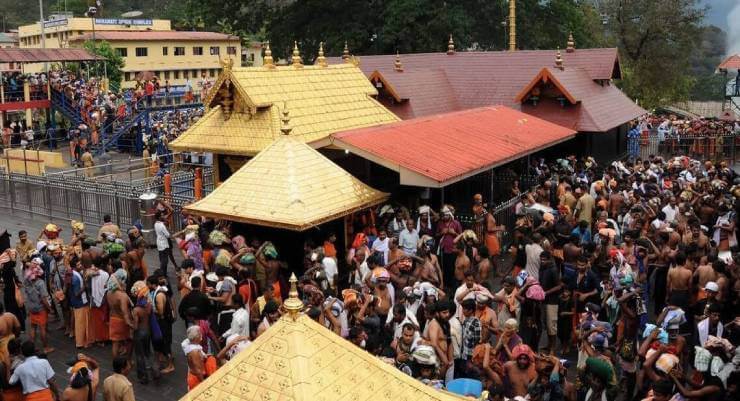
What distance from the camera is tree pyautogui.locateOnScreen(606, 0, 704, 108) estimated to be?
45844 mm

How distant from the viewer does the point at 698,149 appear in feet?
97.9

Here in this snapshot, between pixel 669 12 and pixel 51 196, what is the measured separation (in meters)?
39.0

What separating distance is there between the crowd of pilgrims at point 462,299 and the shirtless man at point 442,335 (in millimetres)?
20

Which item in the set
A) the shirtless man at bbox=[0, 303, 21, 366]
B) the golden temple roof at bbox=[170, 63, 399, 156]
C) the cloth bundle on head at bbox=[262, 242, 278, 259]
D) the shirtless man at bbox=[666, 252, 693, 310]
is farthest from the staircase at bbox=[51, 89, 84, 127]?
the shirtless man at bbox=[666, 252, 693, 310]

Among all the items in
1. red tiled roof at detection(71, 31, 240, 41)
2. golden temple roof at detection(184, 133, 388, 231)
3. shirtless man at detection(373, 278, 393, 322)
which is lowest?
shirtless man at detection(373, 278, 393, 322)

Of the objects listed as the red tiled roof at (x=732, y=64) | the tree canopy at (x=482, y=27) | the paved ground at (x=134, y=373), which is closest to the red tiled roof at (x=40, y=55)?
the tree canopy at (x=482, y=27)

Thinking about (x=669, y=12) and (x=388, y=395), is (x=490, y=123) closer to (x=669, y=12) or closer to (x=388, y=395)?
(x=388, y=395)

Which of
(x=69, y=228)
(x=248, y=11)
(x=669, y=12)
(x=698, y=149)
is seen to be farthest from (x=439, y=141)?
(x=669, y=12)

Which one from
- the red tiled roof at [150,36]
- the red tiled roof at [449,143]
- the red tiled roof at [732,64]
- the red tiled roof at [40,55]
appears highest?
the red tiled roof at [150,36]

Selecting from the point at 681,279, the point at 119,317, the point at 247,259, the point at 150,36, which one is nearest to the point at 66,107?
the point at 247,259

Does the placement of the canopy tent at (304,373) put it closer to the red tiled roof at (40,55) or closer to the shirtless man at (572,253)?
the shirtless man at (572,253)

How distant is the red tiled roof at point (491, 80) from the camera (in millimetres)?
25906

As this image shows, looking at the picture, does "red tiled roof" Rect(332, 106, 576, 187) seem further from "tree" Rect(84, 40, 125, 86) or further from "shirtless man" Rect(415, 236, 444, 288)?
"tree" Rect(84, 40, 125, 86)

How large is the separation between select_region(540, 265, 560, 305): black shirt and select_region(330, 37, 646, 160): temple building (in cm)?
1445
